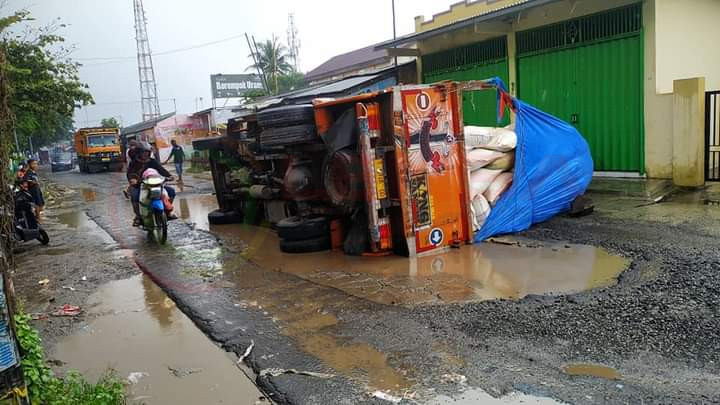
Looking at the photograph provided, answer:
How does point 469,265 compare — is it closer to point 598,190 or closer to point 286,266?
point 286,266

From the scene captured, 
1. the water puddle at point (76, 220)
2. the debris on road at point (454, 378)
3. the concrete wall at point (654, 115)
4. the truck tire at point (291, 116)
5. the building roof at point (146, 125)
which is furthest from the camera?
the building roof at point (146, 125)

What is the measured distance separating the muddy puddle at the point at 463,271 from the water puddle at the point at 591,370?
140 centimetres

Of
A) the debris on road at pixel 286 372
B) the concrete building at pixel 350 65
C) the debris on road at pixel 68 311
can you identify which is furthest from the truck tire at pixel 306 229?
the concrete building at pixel 350 65

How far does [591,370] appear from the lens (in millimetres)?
3531

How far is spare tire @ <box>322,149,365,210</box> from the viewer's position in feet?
21.4

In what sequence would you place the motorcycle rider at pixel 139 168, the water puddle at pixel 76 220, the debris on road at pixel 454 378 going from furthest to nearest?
1. the water puddle at pixel 76 220
2. the motorcycle rider at pixel 139 168
3. the debris on road at pixel 454 378

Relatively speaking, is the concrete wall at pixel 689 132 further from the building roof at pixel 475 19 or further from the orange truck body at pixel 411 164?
the orange truck body at pixel 411 164

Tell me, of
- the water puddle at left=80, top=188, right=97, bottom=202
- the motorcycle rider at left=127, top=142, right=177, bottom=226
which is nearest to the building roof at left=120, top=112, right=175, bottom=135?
the water puddle at left=80, top=188, right=97, bottom=202

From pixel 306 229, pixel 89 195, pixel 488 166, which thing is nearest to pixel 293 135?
pixel 306 229

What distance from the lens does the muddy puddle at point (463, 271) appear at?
206 inches

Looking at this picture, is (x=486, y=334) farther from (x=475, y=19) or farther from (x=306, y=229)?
(x=475, y=19)

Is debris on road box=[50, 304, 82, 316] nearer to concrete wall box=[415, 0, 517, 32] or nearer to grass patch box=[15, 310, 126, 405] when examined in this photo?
grass patch box=[15, 310, 126, 405]

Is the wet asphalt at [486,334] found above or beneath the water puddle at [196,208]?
beneath

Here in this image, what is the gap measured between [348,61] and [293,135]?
26.3 metres
